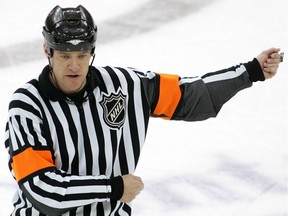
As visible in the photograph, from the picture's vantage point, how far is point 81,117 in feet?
9.55

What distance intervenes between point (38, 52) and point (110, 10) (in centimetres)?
79

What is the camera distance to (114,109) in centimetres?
297

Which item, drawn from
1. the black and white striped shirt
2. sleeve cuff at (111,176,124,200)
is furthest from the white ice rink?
sleeve cuff at (111,176,124,200)

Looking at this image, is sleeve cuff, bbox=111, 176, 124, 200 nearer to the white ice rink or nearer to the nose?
the nose

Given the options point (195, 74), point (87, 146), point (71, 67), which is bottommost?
point (195, 74)

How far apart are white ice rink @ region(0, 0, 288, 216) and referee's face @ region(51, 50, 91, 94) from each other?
114 cm

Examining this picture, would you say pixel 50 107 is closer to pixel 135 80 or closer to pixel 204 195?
pixel 135 80

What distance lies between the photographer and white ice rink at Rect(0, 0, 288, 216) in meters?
3.95

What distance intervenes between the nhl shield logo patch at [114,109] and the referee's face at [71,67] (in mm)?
150

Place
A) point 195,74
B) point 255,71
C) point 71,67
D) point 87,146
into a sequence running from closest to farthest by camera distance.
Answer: point 71,67 < point 87,146 < point 255,71 < point 195,74

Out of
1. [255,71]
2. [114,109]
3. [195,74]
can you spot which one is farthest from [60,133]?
[195,74]

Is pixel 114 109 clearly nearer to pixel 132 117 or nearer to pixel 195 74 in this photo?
pixel 132 117

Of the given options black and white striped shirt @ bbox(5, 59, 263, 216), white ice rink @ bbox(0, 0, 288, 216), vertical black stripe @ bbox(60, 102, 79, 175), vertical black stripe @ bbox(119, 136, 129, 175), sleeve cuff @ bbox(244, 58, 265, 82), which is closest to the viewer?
black and white striped shirt @ bbox(5, 59, 263, 216)

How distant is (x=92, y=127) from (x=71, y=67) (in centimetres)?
24
